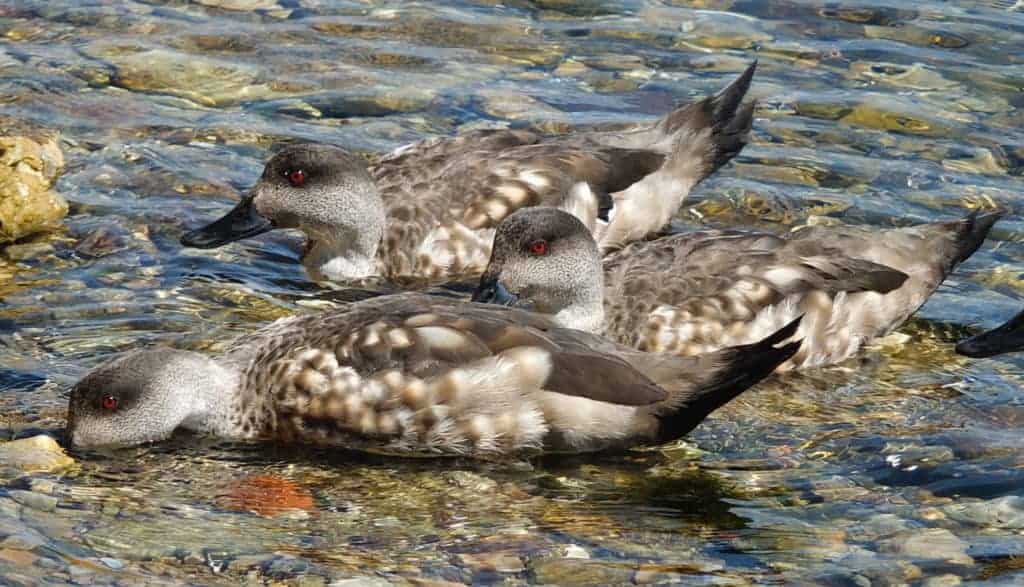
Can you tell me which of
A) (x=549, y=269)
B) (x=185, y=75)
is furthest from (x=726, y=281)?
(x=185, y=75)

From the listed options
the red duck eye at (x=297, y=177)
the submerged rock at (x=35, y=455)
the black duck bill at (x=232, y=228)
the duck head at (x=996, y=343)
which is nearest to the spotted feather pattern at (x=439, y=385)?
the submerged rock at (x=35, y=455)

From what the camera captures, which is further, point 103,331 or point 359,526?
point 103,331

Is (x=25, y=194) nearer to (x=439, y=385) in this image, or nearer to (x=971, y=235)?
(x=439, y=385)

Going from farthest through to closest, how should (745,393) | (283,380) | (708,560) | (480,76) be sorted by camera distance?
1. (480,76)
2. (745,393)
3. (283,380)
4. (708,560)

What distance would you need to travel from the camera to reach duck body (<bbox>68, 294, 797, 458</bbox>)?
8.24 metres

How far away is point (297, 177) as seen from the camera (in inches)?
442

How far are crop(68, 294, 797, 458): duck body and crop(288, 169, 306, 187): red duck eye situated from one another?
2720 mm

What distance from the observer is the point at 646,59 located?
14406 mm

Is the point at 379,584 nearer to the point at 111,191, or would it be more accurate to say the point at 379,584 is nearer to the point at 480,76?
the point at 111,191

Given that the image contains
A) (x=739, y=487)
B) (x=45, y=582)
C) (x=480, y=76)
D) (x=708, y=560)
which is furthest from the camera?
(x=480, y=76)

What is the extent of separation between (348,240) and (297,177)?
0.50 metres

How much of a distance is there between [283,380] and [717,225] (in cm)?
412

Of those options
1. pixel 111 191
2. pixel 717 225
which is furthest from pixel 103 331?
pixel 717 225

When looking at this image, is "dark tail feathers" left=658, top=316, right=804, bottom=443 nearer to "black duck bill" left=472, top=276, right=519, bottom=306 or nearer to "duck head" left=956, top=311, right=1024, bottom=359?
"duck head" left=956, top=311, right=1024, bottom=359
